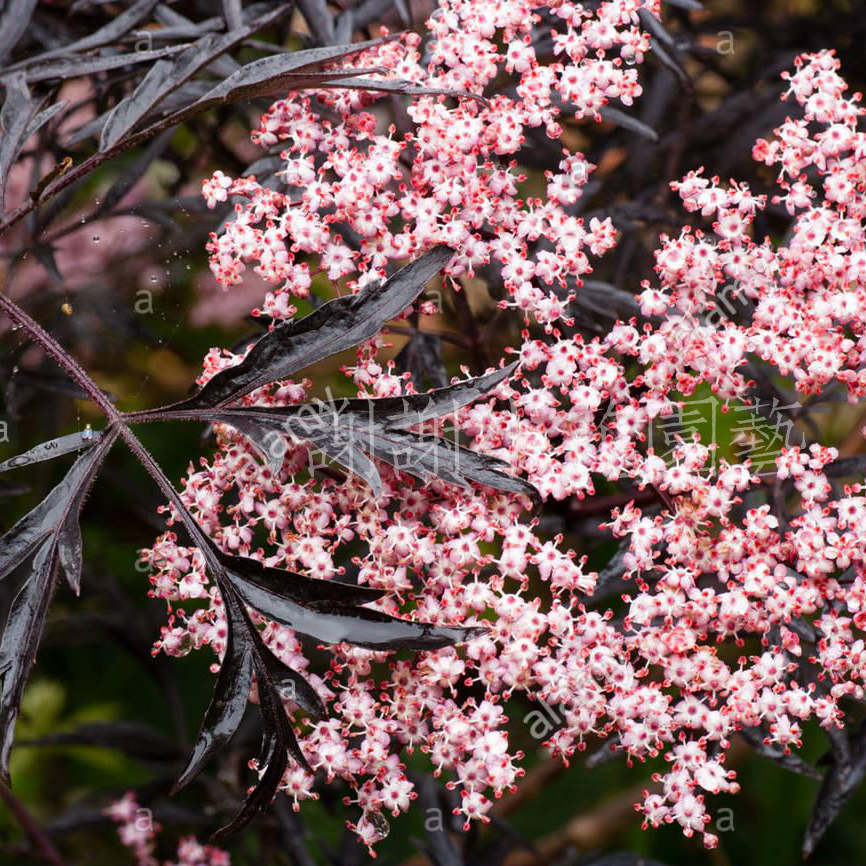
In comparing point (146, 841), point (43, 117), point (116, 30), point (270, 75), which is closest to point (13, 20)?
point (116, 30)

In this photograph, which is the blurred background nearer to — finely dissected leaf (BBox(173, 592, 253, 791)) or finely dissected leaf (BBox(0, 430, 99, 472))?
finely dissected leaf (BBox(0, 430, 99, 472))

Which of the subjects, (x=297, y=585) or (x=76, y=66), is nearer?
(x=297, y=585)

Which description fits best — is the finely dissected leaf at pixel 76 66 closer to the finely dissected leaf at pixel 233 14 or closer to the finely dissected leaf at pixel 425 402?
the finely dissected leaf at pixel 233 14

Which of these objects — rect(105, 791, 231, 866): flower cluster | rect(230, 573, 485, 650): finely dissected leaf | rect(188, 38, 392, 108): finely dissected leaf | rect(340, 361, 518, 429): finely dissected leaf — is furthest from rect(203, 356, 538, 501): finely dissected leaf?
rect(105, 791, 231, 866): flower cluster

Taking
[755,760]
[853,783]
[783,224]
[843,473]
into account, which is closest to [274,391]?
[843,473]

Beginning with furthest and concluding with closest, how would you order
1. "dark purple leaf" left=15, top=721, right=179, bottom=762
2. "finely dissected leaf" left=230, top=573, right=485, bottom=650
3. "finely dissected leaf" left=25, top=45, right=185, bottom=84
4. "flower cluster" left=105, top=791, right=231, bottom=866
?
"dark purple leaf" left=15, top=721, right=179, bottom=762
"flower cluster" left=105, top=791, right=231, bottom=866
"finely dissected leaf" left=25, top=45, right=185, bottom=84
"finely dissected leaf" left=230, top=573, right=485, bottom=650

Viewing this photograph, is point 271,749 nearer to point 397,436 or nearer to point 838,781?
point 397,436
